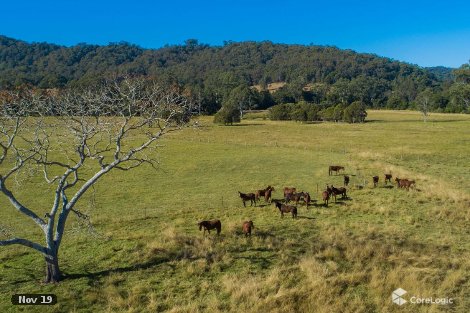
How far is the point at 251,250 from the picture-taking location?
61.7ft

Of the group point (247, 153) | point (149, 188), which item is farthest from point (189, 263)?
point (247, 153)

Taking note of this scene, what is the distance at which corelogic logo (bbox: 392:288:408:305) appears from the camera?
13680mm

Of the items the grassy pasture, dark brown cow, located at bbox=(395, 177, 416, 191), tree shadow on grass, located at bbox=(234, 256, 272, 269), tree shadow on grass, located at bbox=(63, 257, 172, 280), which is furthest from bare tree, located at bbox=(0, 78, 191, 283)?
dark brown cow, located at bbox=(395, 177, 416, 191)

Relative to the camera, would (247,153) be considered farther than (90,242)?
Yes

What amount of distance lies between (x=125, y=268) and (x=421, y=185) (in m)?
26.2

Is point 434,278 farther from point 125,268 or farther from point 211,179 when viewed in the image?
point 211,179

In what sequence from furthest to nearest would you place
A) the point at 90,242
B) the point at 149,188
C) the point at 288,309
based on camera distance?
the point at 149,188
the point at 90,242
the point at 288,309

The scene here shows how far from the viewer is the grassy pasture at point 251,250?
14.1 metres

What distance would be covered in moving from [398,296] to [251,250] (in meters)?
7.10

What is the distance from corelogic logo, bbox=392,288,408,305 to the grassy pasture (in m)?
0.27

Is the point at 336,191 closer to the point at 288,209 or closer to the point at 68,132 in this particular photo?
the point at 288,209

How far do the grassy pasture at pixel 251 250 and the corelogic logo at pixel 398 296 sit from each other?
268mm

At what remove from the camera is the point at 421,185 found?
107ft

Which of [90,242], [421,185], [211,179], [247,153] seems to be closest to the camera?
[90,242]
